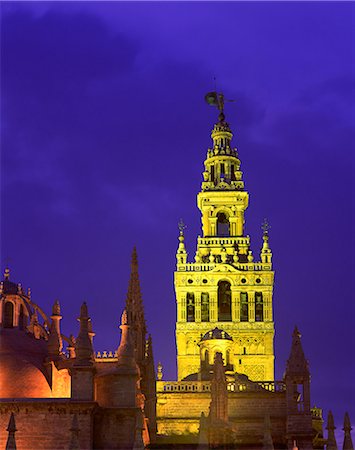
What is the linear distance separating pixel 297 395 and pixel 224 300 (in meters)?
27.0

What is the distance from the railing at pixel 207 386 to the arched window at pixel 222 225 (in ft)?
88.8

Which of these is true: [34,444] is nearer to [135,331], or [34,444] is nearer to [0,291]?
[0,291]

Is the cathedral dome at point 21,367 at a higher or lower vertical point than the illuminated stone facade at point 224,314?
lower

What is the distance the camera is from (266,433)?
4738 centimetres

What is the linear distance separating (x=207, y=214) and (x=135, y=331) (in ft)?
127

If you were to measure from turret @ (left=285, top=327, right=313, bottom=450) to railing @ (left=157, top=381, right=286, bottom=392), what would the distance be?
4.77 meters

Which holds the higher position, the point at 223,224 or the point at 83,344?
the point at 223,224

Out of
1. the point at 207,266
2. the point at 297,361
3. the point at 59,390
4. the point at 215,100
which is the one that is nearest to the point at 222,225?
the point at 207,266

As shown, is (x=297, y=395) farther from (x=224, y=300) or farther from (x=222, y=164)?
(x=222, y=164)

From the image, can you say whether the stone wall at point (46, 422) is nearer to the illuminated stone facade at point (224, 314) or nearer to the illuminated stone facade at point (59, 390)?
the illuminated stone facade at point (59, 390)

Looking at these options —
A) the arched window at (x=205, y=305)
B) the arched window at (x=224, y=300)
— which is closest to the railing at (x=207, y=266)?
the arched window at (x=224, y=300)

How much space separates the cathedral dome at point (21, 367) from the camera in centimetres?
4766

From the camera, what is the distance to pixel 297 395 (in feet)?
217

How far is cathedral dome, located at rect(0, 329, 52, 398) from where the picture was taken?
156 ft
